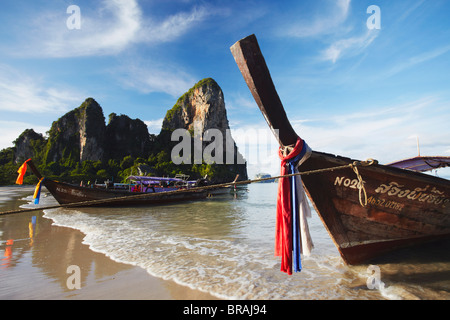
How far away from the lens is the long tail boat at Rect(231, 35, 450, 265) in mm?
3586

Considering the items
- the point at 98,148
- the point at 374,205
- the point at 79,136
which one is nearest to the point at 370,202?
the point at 374,205

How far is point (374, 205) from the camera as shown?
3.91 metres

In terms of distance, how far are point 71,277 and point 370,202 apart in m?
5.59

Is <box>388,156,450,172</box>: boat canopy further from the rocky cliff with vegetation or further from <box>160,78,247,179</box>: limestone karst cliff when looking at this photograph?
<box>160,78,247,179</box>: limestone karst cliff

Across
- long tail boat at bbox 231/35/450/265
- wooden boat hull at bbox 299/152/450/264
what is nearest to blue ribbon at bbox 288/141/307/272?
long tail boat at bbox 231/35/450/265

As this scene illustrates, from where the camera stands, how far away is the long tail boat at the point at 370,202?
3586 millimetres

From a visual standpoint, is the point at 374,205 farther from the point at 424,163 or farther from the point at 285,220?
the point at 424,163

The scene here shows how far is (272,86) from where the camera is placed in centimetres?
300

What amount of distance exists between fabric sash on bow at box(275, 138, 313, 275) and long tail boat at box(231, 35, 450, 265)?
0.22 meters

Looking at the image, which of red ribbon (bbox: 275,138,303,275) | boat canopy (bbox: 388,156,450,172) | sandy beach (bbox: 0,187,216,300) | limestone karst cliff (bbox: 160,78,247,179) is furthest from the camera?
limestone karst cliff (bbox: 160,78,247,179)

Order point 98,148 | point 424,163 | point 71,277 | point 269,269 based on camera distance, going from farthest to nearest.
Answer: point 98,148 → point 424,163 → point 269,269 → point 71,277

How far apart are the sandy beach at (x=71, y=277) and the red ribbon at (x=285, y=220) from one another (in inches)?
50.9

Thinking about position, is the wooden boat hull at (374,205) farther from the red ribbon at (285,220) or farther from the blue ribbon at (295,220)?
the red ribbon at (285,220)

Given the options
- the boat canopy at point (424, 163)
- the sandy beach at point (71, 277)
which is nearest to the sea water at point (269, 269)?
the sandy beach at point (71, 277)
